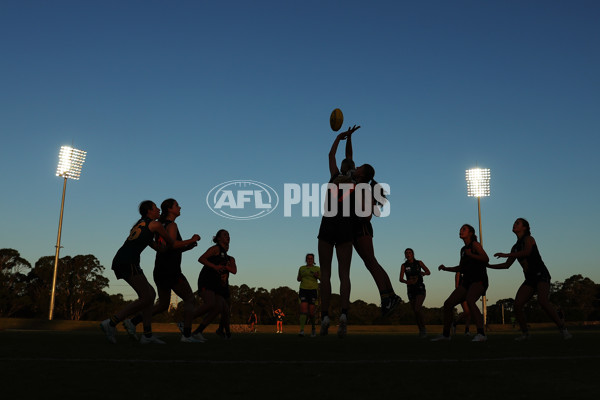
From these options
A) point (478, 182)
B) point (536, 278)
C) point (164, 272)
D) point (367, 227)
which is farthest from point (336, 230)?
point (478, 182)

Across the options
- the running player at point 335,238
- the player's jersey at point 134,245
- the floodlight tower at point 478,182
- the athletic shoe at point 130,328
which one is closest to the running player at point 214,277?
the athletic shoe at point 130,328

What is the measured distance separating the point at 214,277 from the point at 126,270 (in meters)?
2.61

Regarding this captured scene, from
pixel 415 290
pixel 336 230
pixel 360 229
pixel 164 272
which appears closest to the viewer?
pixel 336 230

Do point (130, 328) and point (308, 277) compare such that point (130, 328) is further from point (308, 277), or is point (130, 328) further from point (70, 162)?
point (70, 162)

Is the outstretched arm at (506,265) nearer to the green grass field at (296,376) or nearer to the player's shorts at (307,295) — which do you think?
the green grass field at (296,376)

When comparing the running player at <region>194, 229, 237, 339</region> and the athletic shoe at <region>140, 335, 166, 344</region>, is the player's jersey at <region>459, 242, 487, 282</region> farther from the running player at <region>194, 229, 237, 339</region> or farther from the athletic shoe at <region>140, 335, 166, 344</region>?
the athletic shoe at <region>140, 335, 166, 344</region>

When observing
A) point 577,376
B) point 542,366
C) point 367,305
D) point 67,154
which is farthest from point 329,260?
point 367,305

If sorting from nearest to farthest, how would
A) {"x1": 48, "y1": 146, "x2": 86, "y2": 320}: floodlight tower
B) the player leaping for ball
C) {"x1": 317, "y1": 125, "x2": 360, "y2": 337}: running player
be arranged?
{"x1": 317, "y1": 125, "x2": 360, "y2": 337}: running player → the player leaping for ball → {"x1": 48, "y1": 146, "x2": 86, "y2": 320}: floodlight tower

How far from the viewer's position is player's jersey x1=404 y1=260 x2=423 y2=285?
1316cm

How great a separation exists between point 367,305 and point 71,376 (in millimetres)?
82209

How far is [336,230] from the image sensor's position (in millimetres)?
8156

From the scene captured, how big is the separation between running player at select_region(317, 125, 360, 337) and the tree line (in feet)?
178

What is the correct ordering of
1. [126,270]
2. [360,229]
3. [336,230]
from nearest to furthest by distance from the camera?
[126,270], [336,230], [360,229]

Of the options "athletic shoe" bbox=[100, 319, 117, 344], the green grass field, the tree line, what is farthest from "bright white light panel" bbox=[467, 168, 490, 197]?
the green grass field
